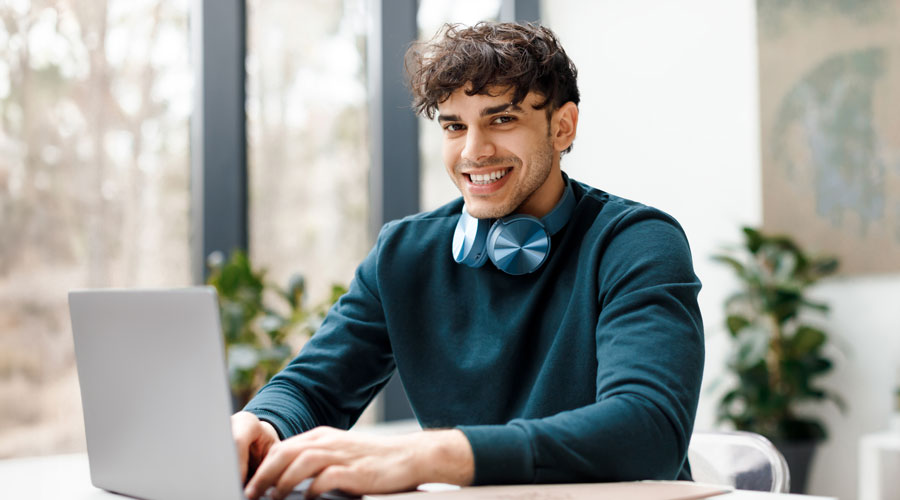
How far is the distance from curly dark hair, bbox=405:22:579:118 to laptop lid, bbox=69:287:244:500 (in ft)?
2.24

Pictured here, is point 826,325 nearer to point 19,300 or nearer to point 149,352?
point 19,300

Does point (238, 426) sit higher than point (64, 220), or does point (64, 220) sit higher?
point (64, 220)

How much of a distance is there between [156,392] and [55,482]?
0.34 m

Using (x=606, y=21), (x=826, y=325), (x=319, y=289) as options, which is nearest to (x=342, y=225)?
(x=319, y=289)

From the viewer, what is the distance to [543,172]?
57.4 inches

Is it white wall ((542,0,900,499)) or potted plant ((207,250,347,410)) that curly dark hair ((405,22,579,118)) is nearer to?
potted plant ((207,250,347,410))

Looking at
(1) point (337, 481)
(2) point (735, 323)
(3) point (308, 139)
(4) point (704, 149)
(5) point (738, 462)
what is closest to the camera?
(1) point (337, 481)

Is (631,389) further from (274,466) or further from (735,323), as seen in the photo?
(735,323)

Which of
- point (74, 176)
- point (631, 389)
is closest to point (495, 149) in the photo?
point (631, 389)

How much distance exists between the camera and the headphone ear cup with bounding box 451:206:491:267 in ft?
4.66

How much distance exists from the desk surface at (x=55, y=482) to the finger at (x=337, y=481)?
279mm

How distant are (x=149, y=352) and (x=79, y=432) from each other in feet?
7.63

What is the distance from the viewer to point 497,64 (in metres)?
1.38

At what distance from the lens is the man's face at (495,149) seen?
1.40m
